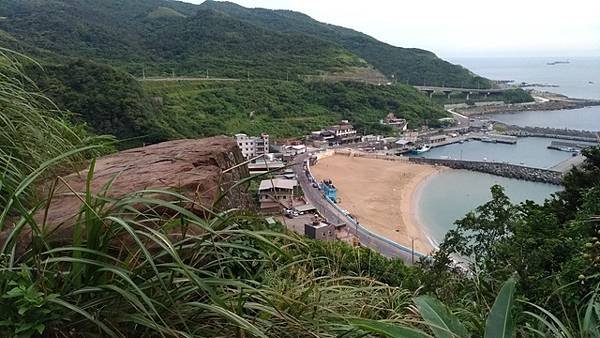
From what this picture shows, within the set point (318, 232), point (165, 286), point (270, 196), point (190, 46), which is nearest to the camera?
point (165, 286)

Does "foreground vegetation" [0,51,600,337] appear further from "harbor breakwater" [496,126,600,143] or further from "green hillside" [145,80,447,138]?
"harbor breakwater" [496,126,600,143]

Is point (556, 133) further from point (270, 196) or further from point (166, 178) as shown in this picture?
point (166, 178)

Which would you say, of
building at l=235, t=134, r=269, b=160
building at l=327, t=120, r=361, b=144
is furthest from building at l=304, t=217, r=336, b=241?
building at l=327, t=120, r=361, b=144

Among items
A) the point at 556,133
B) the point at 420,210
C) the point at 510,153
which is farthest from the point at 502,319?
the point at 556,133

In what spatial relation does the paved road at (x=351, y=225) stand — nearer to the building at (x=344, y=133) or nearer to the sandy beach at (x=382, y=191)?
the sandy beach at (x=382, y=191)

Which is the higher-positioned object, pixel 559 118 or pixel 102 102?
pixel 102 102

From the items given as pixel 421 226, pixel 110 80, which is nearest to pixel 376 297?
pixel 421 226
